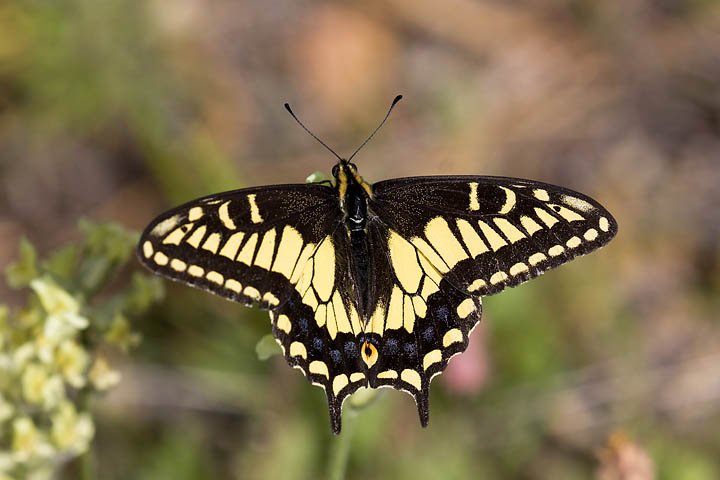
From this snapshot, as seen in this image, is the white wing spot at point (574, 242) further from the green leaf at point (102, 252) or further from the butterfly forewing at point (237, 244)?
the green leaf at point (102, 252)

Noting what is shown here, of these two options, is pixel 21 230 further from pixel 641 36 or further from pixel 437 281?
pixel 641 36

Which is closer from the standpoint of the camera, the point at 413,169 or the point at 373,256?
the point at 373,256

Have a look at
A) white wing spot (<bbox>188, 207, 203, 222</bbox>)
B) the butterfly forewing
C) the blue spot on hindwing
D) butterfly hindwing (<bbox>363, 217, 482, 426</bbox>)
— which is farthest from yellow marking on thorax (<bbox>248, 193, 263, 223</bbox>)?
the blue spot on hindwing

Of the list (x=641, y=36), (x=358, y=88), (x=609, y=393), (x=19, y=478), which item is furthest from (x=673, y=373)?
(x=19, y=478)

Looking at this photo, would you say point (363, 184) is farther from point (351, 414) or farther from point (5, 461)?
point (5, 461)

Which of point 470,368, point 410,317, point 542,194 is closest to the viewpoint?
point 542,194

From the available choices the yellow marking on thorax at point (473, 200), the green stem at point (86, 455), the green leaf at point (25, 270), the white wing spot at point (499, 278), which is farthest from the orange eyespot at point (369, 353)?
the green leaf at point (25, 270)

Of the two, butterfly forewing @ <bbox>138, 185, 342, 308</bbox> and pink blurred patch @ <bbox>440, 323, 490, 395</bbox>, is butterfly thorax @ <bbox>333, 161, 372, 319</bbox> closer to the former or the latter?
butterfly forewing @ <bbox>138, 185, 342, 308</bbox>

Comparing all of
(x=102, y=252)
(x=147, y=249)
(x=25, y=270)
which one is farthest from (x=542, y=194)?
(x=25, y=270)
